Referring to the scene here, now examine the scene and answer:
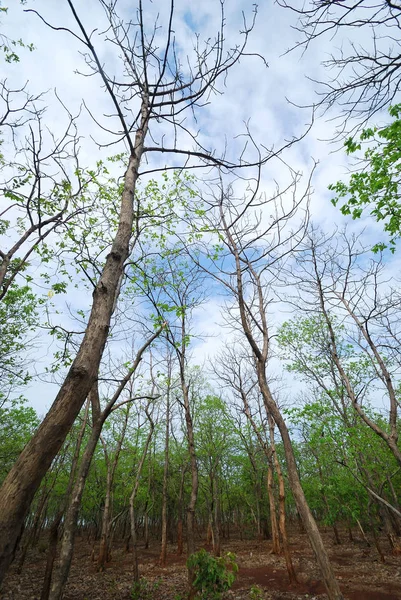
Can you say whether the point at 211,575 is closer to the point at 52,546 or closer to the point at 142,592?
the point at 52,546

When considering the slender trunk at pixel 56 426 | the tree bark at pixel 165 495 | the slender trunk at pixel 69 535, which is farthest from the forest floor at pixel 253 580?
the slender trunk at pixel 56 426

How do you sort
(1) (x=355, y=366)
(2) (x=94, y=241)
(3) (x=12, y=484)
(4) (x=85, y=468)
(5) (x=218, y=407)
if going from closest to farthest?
1. (3) (x=12, y=484)
2. (4) (x=85, y=468)
3. (2) (x=94, y=241)
4. (1) (x=355, y=366)
5. (5) (x=218, y=407)

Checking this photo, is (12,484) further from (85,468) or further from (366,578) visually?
(366,578)

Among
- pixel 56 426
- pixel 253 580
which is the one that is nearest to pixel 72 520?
pixel 56 426

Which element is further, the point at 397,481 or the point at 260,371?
the point at 397,481

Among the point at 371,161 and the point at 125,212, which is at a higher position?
the point at 371,161

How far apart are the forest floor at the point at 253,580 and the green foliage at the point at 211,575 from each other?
239 centimetres

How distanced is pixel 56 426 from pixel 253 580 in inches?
494

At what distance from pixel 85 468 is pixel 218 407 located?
53.3ft

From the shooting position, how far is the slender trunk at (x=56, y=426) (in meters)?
1.49

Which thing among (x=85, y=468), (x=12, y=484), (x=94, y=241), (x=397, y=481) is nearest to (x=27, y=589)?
(x=85, y=468)

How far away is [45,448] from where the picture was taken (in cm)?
172

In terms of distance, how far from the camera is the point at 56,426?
1.79m

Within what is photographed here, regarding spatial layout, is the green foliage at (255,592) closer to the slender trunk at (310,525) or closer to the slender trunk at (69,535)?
the slender trunk at (310,525)
